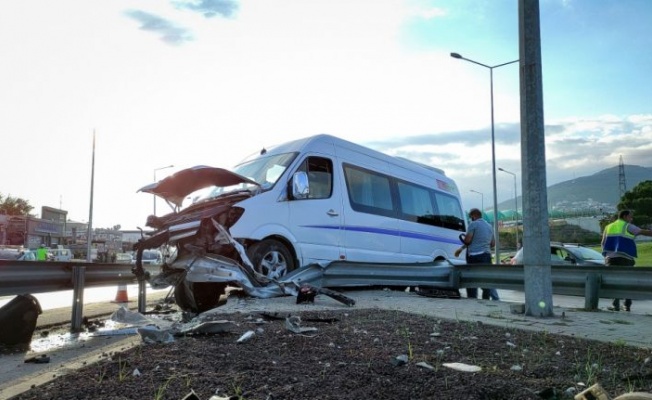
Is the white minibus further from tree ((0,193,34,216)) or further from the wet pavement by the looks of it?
tree ((0,193,34,216))

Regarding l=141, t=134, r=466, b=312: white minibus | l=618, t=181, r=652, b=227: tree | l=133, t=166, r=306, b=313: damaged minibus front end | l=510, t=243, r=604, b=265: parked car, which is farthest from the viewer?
l=618, t=181, r=652, b=227: tree

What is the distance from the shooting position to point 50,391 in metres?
2.86

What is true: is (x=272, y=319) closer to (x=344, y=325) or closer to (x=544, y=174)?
(x=344, y=325)

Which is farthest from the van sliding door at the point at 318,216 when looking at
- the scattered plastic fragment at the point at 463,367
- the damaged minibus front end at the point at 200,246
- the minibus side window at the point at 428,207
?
the scattered plastic fragment at the point at 463,367

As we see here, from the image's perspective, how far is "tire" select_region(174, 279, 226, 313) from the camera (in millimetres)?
7707

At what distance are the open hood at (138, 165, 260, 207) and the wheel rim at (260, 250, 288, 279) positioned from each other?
122cm

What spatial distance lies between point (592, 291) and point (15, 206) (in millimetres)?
94488

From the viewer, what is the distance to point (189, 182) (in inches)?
311

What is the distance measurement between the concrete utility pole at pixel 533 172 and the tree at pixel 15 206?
9066cm

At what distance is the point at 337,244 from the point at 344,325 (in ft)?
16.3

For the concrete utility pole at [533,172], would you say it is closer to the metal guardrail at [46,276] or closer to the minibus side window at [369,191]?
the minibus side window at [369,191]

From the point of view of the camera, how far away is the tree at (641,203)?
6562 cm

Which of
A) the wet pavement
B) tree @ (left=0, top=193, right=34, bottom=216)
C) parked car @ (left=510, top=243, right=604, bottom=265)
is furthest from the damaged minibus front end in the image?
tree @ (left=0, top=193, right=34, bottom=216)

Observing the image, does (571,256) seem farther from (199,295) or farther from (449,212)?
(199,295)
